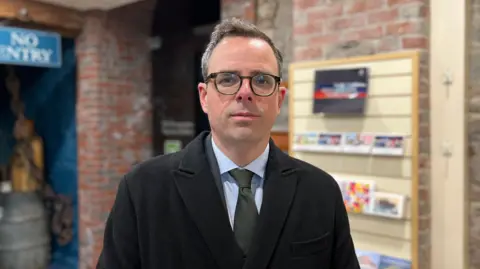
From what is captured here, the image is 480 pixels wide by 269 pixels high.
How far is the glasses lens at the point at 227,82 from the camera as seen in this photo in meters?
1.13

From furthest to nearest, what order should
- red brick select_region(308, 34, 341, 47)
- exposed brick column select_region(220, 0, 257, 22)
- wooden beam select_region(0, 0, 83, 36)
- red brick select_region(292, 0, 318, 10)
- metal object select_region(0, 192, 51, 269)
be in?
metal object select_region(0, 192, 51, 269) → wooden beam select_region(0, 0, 83, 36) → exposed brick column select_region(220, 0, 257, 22) → red brick select_region(292, 0, 318, 10) → red brick select_region(308, 34, 341, 47)

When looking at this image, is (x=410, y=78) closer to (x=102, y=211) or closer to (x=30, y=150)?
(x=102, y=211)

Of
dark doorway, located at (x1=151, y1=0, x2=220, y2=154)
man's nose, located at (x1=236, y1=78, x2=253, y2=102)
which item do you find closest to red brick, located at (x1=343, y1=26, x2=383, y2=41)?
man's nose, located at (x1=236, y1=78, x2=253, y2=102)

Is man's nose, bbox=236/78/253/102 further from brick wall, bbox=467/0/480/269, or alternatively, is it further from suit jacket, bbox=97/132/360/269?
brick wall, bbox=467/0/480/269

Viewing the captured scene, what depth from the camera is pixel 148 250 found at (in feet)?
3.71

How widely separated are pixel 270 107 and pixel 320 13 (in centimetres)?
140

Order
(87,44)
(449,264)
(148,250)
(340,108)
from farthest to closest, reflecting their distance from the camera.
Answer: (87,44)
(340,108)
(449,264)
(148,250)

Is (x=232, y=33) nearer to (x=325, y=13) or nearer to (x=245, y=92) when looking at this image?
(x=245, y=92)

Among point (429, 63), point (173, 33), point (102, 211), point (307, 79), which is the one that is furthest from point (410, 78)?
point (102, 211)

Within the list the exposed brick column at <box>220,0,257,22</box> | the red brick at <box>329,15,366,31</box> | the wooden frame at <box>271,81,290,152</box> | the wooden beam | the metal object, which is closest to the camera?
the red brick at <box>329,15,366,31</box>

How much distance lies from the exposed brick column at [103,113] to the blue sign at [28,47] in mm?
472

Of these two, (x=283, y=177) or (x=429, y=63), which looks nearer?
(x=283, y=177)

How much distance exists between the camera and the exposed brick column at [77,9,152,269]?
3914mm

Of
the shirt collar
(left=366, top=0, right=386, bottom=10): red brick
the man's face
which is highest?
(left=366, top=0, right=386, bottom=10): red brick
